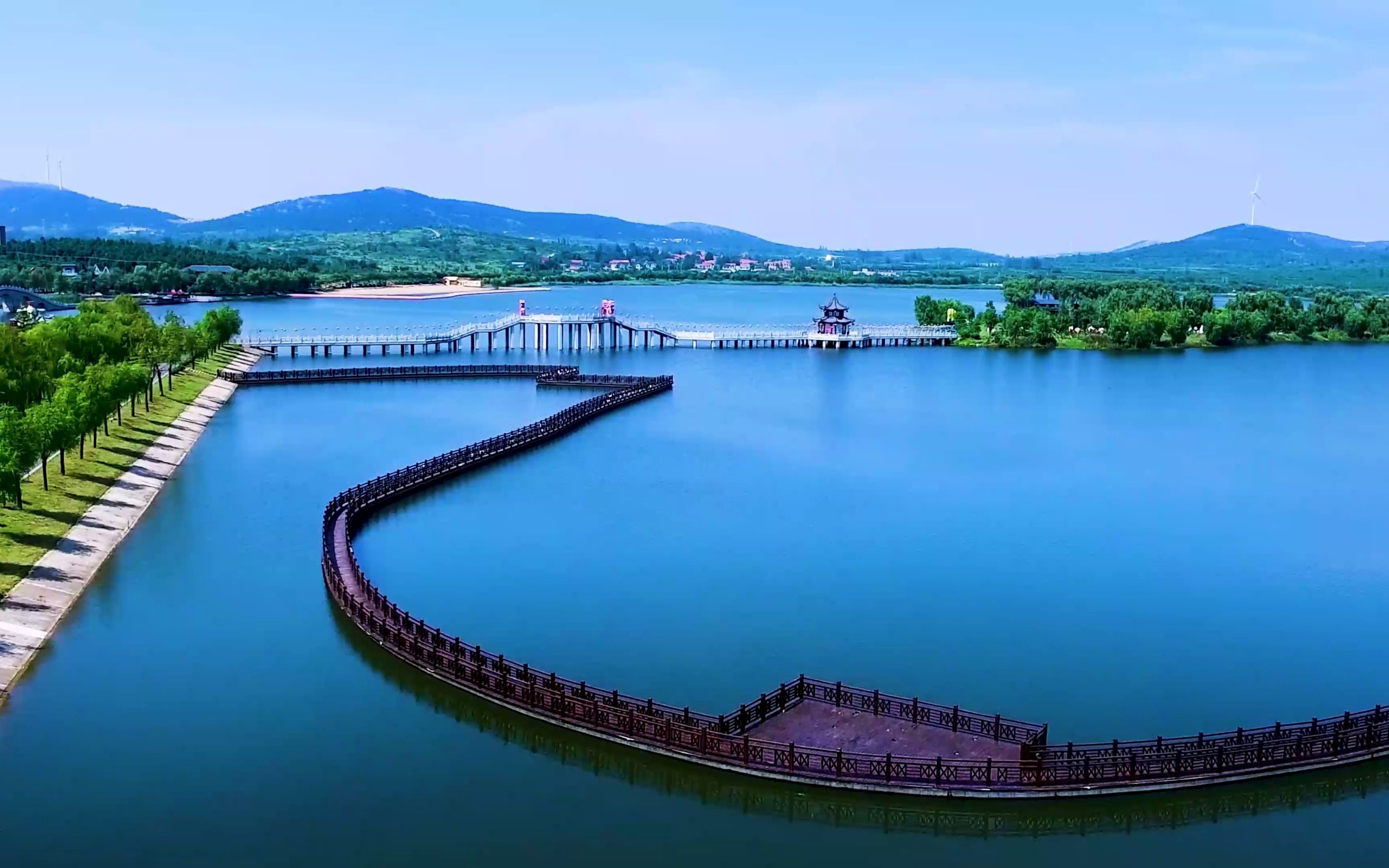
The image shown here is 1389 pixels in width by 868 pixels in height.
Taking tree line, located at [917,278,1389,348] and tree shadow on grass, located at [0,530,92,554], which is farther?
tree line, located at [917,278,1389,348]

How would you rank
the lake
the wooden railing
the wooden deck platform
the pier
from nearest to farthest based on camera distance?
the lake → the wooden deck platform → the wooden railing → the pier

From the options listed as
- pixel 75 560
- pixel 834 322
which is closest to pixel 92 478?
pixel 75 560

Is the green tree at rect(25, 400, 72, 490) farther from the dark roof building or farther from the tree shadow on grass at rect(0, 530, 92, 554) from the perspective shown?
the dark roof building

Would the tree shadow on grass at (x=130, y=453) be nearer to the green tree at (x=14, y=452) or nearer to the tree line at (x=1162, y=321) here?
the green tree at (x=14, y=452)

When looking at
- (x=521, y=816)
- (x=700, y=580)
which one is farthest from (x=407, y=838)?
(x=700, y=580)

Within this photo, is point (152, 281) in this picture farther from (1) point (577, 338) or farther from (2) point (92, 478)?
(2) point (92, 478)

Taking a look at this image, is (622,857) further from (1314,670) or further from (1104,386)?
(1104,386)

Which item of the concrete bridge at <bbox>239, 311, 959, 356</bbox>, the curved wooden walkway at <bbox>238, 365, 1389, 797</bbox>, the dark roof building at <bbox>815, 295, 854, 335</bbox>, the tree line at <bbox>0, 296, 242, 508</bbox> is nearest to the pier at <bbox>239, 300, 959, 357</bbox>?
the concrete bridge at <bbox>239, 311, 959, 356</bbox>
